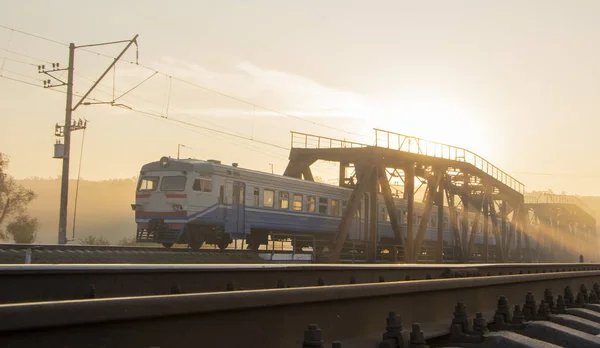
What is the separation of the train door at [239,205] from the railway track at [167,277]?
1647cm

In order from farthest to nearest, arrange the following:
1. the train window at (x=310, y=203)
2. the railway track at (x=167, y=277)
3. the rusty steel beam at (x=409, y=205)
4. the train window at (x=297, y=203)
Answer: the rusty steel beam at (x=409, y=205) → the train window at (x=310, y=203) → the train window at (x=297, y=203) → the railway track at (x=167, y=277)

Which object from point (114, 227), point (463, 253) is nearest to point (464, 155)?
point (463, 253)

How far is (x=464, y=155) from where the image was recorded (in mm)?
39281

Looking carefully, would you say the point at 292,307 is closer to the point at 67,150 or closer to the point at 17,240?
the point at 67,150

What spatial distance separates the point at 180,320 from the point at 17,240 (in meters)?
52.7

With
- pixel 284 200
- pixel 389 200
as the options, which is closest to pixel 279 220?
pixel 284 200

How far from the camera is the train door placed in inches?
1003

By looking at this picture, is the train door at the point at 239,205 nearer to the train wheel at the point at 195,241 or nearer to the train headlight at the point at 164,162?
the train wheel at the point at 195,241

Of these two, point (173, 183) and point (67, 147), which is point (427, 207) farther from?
point (67, 147)

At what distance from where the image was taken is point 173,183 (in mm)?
25688

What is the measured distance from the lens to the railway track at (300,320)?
3.08 meters

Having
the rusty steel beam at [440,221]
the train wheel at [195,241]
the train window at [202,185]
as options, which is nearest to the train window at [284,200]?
the train window at [202,185]

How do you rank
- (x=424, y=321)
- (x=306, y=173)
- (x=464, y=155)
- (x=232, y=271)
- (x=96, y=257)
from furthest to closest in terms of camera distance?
(x=464, y=155)
(x=306, y=173)
(x=96, y=257)
(x=232, y=271)
(x=424, y=321)

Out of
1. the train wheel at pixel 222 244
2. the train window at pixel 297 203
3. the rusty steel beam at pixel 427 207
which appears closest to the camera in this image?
the train wheel at pixel 222 244
